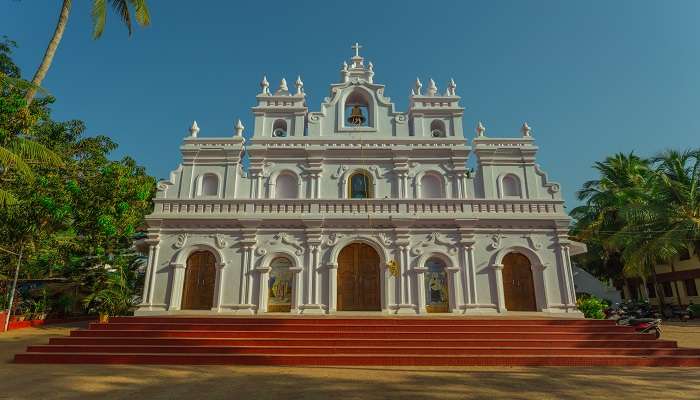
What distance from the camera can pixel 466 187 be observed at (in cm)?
1608

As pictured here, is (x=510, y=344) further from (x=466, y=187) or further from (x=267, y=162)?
(x=267, y=162)

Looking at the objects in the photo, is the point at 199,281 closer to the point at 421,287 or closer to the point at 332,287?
the point at 332,287

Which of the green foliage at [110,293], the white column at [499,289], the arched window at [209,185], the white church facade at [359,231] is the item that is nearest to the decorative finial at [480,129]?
the white church facade at [359,231]

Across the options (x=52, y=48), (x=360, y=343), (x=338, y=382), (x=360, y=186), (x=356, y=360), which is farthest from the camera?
(x=360, y=186)

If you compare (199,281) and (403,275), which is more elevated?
(403,275)

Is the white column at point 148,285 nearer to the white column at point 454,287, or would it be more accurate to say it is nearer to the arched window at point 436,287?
the arched window at point 436,287

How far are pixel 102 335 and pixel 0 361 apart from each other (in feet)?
7.21

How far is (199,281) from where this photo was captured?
14.5 metres

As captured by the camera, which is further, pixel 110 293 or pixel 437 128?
pixel 437 128

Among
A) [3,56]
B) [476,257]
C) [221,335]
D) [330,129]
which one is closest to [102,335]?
[221,335]

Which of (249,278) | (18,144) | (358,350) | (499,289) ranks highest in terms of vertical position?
(18,144)

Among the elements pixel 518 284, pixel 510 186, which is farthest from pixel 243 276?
pixel 510 186

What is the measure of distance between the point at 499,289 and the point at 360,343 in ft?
20.8

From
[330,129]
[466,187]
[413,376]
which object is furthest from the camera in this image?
[330,129]
